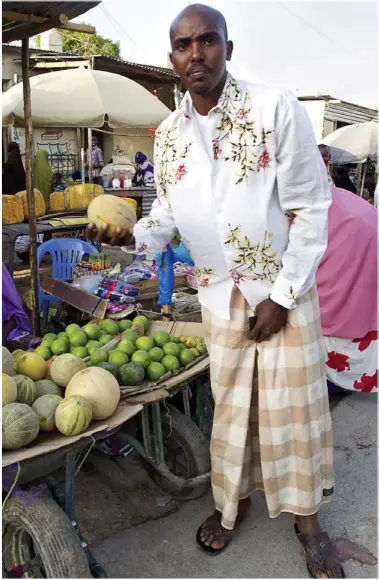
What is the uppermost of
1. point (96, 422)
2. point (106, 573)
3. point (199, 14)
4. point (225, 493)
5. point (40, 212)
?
point (199, 14)

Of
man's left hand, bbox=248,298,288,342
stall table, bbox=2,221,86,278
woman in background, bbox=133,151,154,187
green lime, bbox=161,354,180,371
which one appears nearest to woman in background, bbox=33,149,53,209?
stall table, bbox=2,221,86,278

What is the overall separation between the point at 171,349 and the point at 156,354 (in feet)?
0.31

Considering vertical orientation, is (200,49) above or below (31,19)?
below

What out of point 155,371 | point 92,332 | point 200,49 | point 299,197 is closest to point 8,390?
point 155,371

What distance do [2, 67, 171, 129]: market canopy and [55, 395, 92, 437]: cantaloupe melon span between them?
513cm

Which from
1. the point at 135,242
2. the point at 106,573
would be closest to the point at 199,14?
the point at 135,242

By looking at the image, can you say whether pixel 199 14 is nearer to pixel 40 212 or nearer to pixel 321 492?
pixel 321 492

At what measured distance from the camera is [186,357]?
2.84 meters

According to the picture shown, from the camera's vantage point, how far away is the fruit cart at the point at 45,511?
1.91 meters

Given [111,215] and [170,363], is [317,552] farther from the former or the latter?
[111,215]

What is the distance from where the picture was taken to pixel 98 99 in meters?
7.13

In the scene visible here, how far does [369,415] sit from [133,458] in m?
1.78

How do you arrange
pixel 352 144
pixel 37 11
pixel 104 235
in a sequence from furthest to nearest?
pixel 352 144 → pixel 37 11 → pixel 104 235

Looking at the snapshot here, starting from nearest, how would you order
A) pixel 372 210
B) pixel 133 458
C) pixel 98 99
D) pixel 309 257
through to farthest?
pixel 309 257 < pixel 133 458 < pixel 372 210 < pixel 98 99
